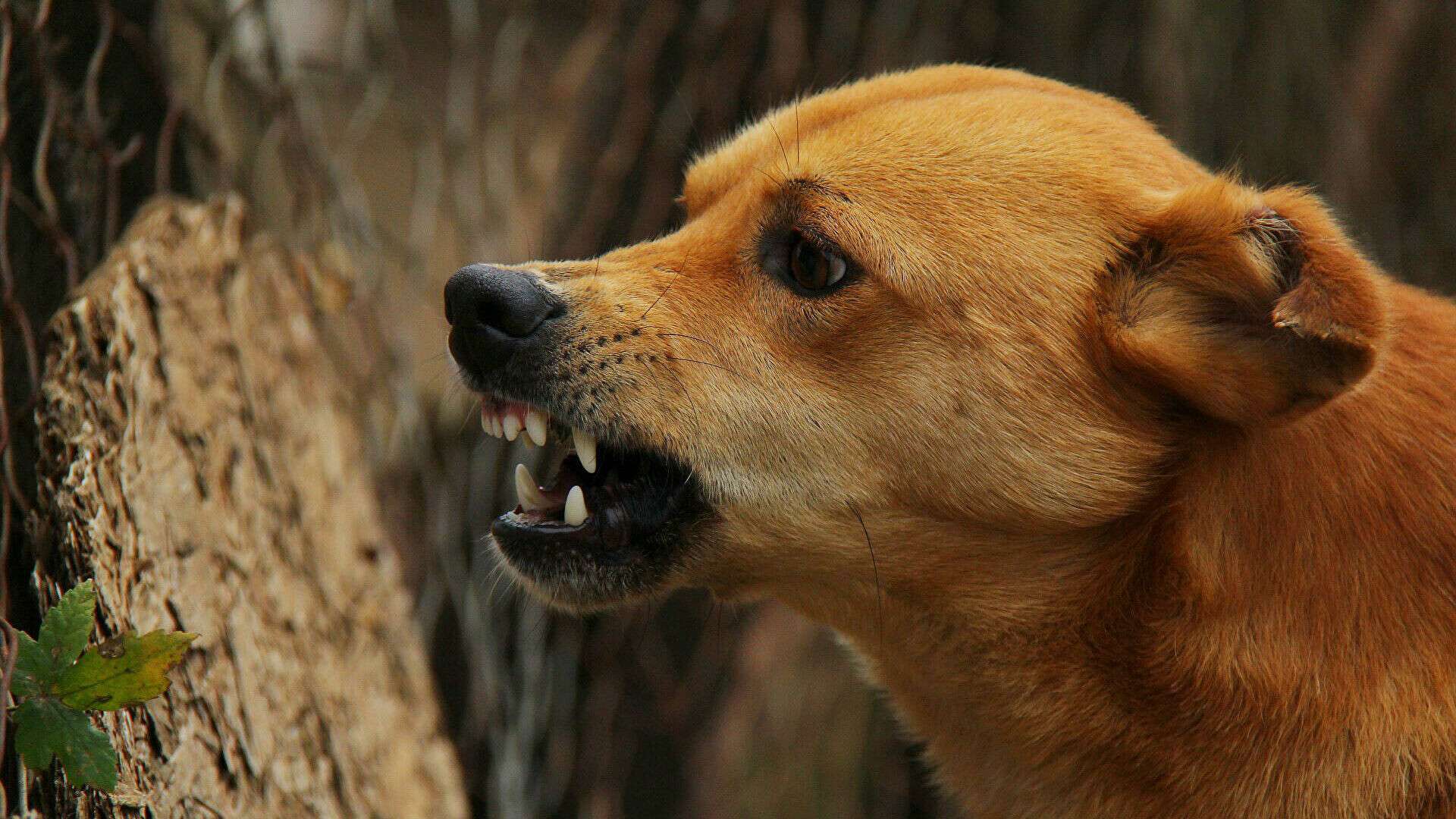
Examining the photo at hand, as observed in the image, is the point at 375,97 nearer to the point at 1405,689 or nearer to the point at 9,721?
the point at 9,721

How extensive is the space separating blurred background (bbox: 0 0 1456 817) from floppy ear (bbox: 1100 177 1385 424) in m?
1.74

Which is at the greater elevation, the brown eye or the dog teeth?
the brown eye

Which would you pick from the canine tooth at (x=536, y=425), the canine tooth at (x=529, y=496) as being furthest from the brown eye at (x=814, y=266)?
the canine tooth at (x=529, y=496)

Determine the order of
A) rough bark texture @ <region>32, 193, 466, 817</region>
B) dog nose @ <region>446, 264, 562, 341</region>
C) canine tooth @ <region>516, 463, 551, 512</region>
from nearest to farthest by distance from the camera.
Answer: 1. rough bark texture @ <region>32, 193, 466, 817</region>
2. dog nose @ <region>446, 264, 562, 341</region>
3. canine tooth @ <region>516, 463, 551, 512</region>

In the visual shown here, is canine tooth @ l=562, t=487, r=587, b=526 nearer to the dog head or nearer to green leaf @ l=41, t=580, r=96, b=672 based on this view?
the dog head

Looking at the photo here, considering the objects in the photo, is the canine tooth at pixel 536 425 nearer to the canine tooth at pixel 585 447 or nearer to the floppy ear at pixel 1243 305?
the canine tooth at pixel 585 447

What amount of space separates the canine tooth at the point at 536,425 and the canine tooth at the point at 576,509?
13 centimetres

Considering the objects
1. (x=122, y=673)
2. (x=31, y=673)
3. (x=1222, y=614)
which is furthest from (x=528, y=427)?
Result: (x=1222, y=614)

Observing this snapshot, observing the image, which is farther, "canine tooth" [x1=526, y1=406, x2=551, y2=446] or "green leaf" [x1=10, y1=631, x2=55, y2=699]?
"canine tooth" [x1=526, y1=406, x2=551, y2=446]

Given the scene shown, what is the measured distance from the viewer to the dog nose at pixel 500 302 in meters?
2.67

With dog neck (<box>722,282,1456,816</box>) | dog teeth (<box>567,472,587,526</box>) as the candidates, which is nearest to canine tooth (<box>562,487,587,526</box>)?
dog teeth (<box>567,472,587,526</box>)

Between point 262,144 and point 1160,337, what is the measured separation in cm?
253

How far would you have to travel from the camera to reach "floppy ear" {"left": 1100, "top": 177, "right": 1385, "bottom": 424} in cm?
228

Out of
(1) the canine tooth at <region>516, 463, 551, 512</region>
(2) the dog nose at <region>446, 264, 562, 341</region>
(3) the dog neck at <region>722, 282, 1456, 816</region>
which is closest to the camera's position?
(3) the dog neck at <region>722, 282, 1456, 816</region>
